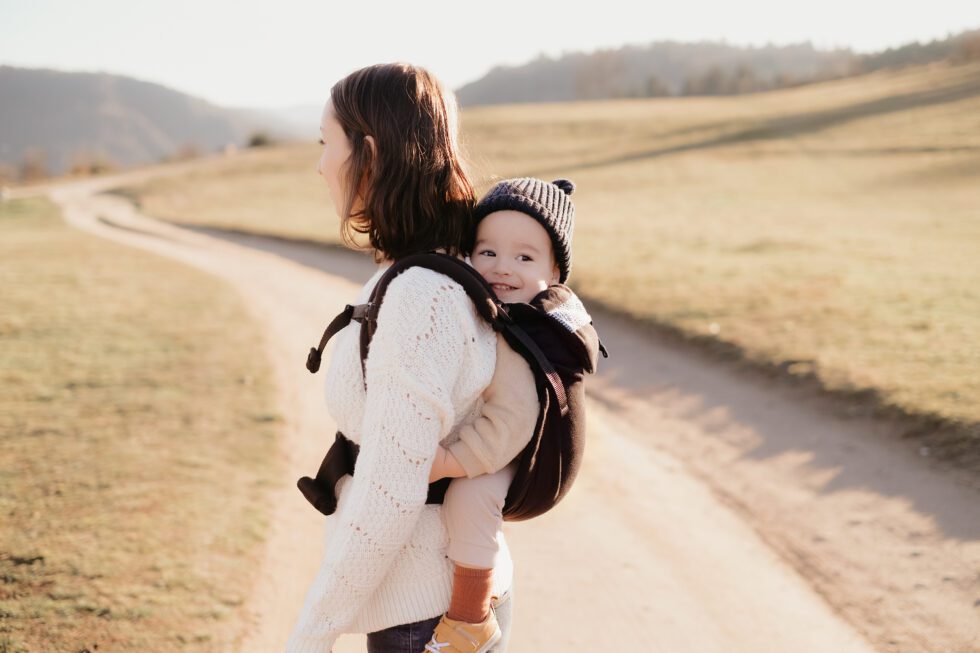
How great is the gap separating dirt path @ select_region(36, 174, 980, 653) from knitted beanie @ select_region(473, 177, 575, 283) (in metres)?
2.25

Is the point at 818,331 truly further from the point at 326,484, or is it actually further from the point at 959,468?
the point at 326,484

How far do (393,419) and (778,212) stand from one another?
19.6 metres

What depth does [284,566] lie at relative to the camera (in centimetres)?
429

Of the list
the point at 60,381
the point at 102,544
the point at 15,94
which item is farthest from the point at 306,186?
the point at 15,94

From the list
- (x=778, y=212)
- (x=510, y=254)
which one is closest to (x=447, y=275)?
(x=510, y=254)

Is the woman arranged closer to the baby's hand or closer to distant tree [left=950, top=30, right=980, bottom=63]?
the baby's hand

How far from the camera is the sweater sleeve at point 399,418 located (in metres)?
1.60

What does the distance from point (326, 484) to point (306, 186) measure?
103 feet

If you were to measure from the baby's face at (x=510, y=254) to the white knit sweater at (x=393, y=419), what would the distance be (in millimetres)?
366

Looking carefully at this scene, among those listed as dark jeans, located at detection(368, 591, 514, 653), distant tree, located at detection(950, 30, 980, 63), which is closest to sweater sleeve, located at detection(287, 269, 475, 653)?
dark jeans, located at detection(368, 591, 514, 653)

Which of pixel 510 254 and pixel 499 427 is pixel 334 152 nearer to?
pixel 510 254

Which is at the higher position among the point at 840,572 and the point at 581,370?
the point at 581,370

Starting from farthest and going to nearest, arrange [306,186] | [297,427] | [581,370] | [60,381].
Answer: [306,186] → [60,381] → [297,427] → [581,370]

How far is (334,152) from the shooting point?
182 centimetres
